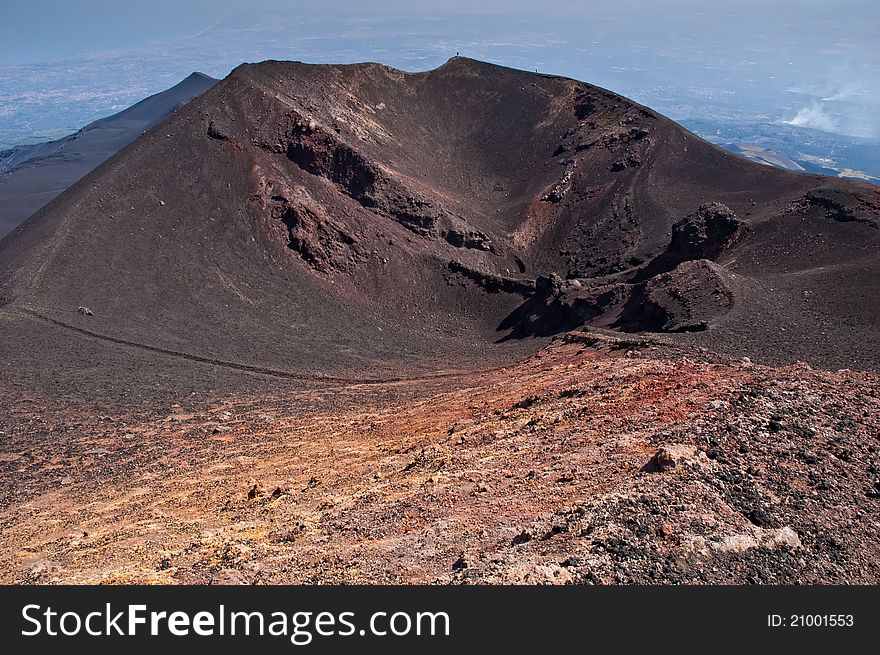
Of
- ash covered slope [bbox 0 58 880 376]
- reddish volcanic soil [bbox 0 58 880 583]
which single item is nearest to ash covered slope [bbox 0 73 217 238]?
ash covered slope [bbox 0 58 880 376]

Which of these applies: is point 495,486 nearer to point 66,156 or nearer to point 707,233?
point 707,233

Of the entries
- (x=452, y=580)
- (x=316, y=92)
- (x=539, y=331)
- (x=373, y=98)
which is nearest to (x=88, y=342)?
(x=539, y=331)

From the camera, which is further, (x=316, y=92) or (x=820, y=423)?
(x=316, y=92)

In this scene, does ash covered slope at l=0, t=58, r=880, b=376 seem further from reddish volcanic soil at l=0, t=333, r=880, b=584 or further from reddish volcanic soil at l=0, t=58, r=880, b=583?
reddish volcanic soil at l=0, t=333, r=880, b=584

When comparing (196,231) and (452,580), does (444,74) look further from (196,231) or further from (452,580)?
(452,580)

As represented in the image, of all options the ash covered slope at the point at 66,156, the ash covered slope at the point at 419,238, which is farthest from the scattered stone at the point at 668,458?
the ash covered slope at the point at 66,156

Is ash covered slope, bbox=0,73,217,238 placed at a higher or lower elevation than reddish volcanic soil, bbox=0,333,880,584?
higher

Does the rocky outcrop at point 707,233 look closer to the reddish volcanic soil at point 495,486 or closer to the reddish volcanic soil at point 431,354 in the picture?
the reddish volcanic soil at point 431,354
